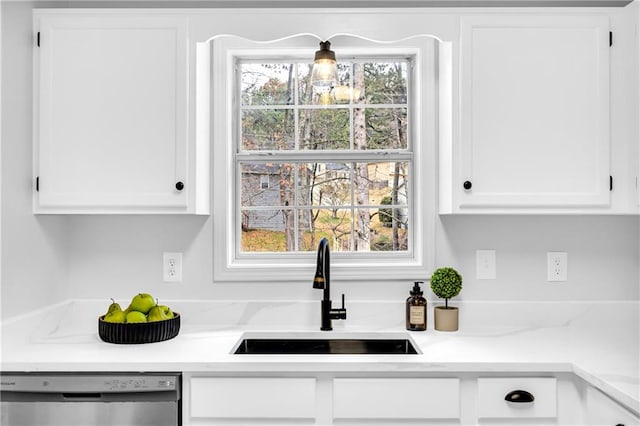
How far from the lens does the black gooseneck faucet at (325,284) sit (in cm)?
207

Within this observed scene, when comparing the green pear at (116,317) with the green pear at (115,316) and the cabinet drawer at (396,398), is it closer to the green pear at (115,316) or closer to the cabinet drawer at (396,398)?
the green pear at (115,316)

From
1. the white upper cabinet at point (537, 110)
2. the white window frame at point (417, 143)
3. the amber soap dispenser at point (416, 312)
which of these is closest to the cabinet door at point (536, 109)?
the white upper cabinet at point (537, 110)

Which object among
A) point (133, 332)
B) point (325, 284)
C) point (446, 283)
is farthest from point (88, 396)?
point (446, 283)

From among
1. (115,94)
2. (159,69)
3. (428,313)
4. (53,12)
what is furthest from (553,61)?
(53,12)

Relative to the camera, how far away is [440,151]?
2229 millimetres

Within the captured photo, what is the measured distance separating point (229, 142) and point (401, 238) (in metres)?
0.89

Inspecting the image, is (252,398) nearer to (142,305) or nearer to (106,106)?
(142,305)

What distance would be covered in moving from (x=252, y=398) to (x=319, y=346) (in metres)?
0.50

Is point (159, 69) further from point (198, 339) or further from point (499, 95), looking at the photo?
point (499, 95)

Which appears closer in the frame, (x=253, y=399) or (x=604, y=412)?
(x=604, y=412)

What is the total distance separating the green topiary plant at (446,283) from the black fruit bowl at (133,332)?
1071 mm

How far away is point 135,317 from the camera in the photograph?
6.27 ft

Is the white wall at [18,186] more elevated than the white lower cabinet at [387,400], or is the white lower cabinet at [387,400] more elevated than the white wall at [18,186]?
the white wall at [18,186]

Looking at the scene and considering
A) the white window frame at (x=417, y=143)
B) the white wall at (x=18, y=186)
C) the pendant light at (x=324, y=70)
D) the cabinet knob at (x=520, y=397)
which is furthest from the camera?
the white window frame at (x=417, y=143)
